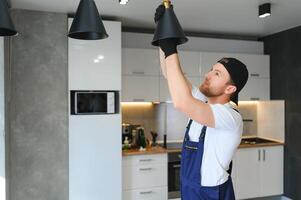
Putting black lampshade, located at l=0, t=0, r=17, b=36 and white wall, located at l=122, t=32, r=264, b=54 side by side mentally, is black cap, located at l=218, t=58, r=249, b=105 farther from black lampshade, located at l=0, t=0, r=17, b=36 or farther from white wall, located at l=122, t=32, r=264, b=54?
white wall, located at l=122, t=32, r=264, b=54

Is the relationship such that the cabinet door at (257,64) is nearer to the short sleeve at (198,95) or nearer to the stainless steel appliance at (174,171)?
the stainless steel appliance at (174,171)

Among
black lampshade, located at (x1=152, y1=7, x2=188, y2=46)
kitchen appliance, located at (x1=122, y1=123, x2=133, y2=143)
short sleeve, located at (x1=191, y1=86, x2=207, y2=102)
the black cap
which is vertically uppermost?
black lampshade, located at (x1=152, y1=7, x2=188, y2=46)

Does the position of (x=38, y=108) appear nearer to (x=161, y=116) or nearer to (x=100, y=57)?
(x=100, y=57)

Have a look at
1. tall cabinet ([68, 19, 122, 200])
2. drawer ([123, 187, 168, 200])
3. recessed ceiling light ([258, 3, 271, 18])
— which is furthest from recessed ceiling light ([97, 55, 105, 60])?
recessed ceiling light ([258, 3, 271, 18])

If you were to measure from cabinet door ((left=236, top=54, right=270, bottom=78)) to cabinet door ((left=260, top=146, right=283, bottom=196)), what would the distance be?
1.06 meters

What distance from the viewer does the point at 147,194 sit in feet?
11.9

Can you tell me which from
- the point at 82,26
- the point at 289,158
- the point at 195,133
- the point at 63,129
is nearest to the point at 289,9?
the point at 289,158

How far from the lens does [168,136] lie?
14.2 ft

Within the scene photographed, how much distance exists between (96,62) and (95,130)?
2.49 ft

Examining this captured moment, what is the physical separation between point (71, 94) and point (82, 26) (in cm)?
184

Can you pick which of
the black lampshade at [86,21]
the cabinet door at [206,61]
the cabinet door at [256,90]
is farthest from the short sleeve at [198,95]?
the cabinet door at [256,90]

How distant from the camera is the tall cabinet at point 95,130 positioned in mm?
3256

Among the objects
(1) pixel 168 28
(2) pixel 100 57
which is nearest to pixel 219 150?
(1) pixel 168 28

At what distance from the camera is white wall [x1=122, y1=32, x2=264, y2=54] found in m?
3.85
